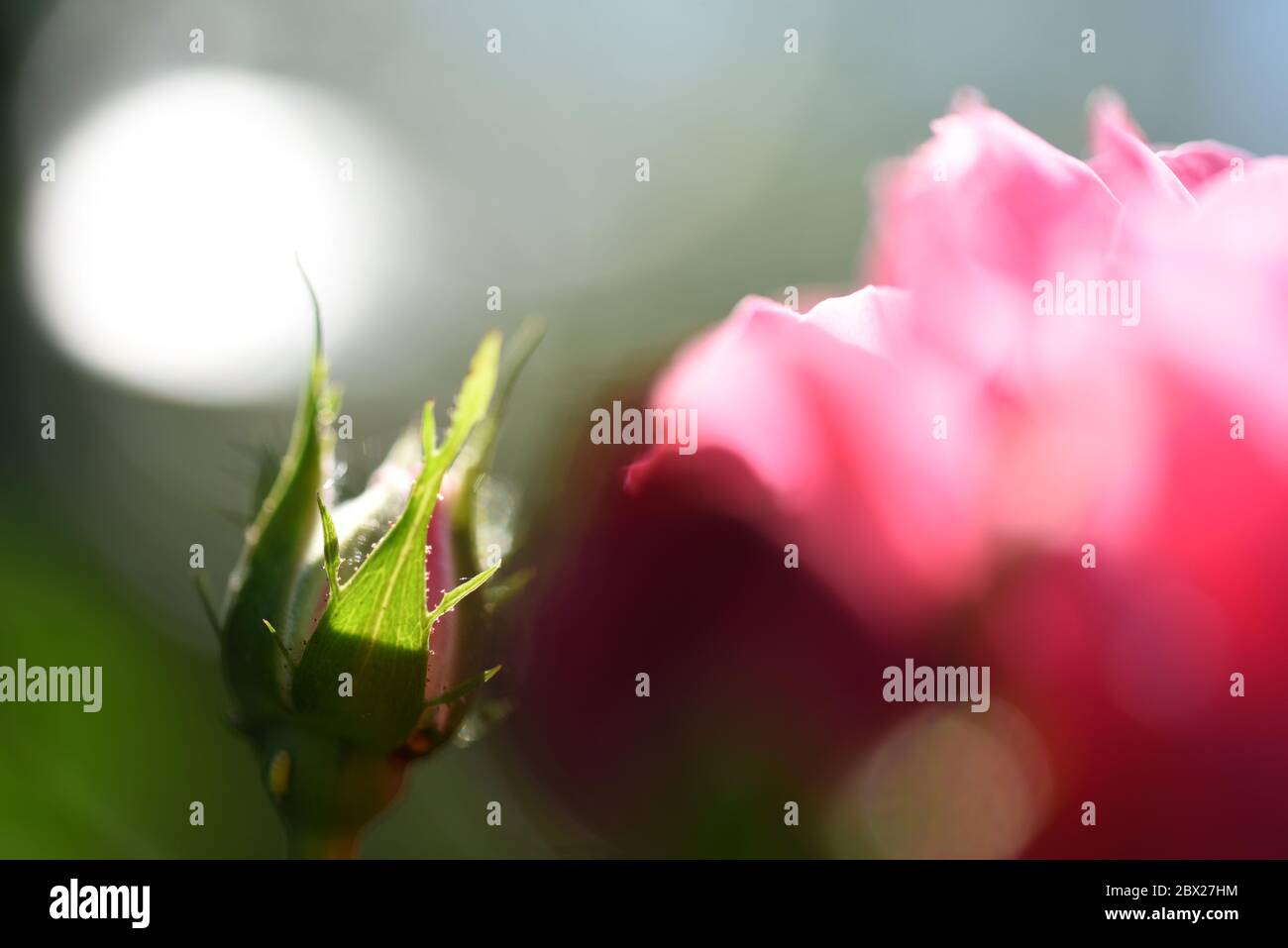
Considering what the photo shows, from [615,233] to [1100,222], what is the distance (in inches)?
18.0

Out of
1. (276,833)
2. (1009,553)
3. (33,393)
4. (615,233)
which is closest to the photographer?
(1009,553)

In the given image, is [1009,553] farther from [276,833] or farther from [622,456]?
[276,833]

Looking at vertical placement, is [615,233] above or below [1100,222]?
above

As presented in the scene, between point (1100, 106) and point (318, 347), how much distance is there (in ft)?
0.48

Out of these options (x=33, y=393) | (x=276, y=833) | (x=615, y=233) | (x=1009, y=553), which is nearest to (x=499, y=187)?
(x=615, y=233)

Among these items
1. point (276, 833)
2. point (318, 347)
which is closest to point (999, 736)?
point (318, 347)

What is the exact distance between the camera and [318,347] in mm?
204

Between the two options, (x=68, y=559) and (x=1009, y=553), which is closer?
(x=1009, y=553)

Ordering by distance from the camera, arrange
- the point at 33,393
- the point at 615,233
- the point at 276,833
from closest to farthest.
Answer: the point at 276,833 < the point at 33,393 < the point at 615,233

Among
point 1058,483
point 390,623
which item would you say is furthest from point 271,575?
point 1058,483

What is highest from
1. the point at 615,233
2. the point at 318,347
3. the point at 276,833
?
the point at 615,233

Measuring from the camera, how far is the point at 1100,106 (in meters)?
0.21

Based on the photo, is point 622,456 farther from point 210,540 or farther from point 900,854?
point 210,540

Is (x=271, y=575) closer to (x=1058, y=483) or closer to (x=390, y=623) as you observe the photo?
(x=390, y=623)
